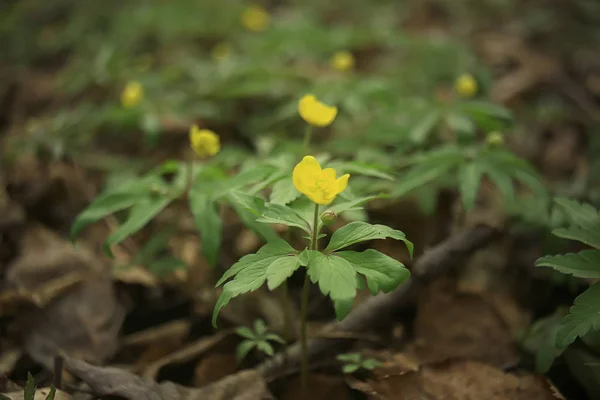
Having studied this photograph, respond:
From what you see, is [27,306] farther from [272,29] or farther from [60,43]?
[60,43]

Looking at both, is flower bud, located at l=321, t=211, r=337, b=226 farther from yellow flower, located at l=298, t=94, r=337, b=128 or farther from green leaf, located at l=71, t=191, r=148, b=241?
green leaf, located at l=71, t=191, r=148, b=241

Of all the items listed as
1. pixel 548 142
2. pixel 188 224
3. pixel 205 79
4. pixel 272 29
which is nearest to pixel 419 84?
pixel 548 142

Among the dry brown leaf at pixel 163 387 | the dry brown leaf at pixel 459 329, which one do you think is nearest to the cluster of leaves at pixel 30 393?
the dry brown leaf at pixel 163 387

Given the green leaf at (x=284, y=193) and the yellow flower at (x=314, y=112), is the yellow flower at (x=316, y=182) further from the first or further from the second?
the yellow flower at (x=314, y=112)

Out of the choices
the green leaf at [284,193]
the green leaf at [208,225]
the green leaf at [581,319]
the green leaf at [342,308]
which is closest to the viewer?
the green leaf at [342,308]

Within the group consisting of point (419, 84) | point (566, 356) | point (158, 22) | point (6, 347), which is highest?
point (158, 22)

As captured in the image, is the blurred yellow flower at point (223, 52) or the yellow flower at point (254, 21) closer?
the blurred yellow flower at point (223, 52)
